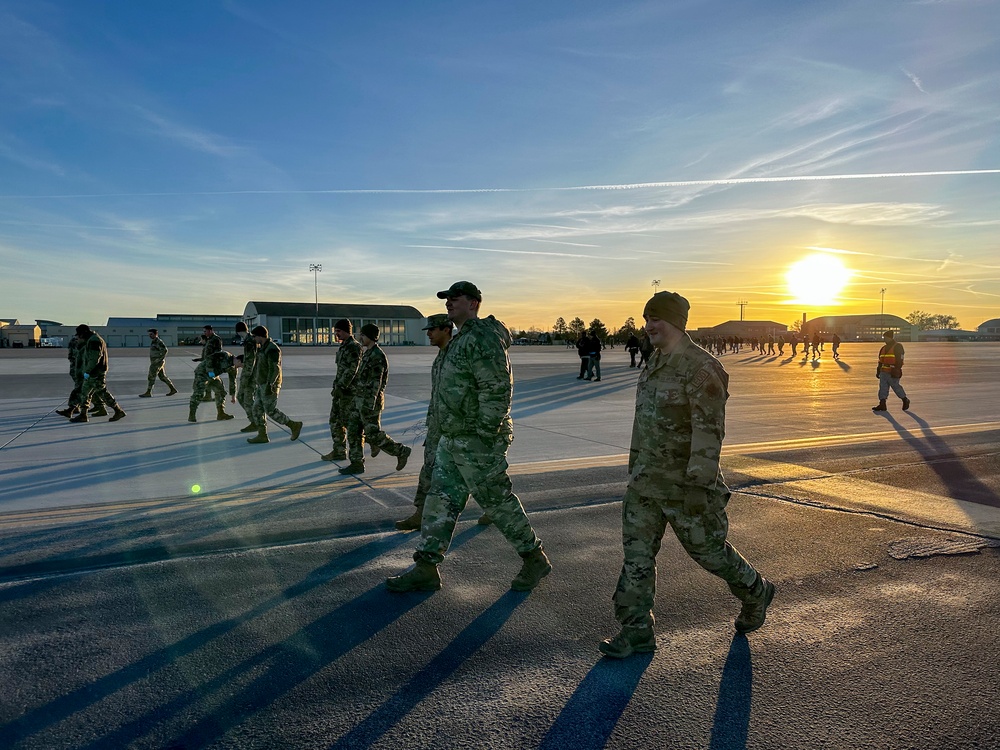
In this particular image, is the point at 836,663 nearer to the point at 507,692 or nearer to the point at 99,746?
the point at 507,692

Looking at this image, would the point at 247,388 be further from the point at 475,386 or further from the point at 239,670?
the point at 239,670

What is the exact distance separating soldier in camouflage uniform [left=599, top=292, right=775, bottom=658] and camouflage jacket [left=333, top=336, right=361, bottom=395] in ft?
17.5

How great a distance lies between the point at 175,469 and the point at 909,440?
34.6 ft

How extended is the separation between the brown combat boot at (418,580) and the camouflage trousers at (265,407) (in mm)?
6187

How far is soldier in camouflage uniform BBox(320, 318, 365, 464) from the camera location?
26.3 feet

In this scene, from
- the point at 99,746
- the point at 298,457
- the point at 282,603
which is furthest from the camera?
the point at 298,457

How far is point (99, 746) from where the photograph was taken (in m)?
2.73

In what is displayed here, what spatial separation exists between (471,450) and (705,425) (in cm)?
156

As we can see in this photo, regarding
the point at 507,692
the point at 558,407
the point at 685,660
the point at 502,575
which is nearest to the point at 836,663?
the point at 685,660

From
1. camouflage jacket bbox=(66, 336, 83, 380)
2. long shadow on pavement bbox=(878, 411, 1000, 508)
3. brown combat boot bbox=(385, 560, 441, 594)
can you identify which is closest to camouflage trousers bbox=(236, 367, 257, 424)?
camouflage jacket bbox=(66, 336, 83, 380)

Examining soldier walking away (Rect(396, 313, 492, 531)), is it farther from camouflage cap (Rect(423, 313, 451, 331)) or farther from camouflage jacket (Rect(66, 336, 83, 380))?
camouflage jacket (Rect(66, 336, 83, 380))

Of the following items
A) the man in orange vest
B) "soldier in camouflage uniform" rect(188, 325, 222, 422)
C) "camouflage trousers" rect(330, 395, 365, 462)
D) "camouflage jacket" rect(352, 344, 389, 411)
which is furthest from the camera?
the man in orange vest

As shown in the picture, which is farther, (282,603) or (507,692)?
(282,603)

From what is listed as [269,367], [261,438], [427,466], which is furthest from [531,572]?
[261,438]
